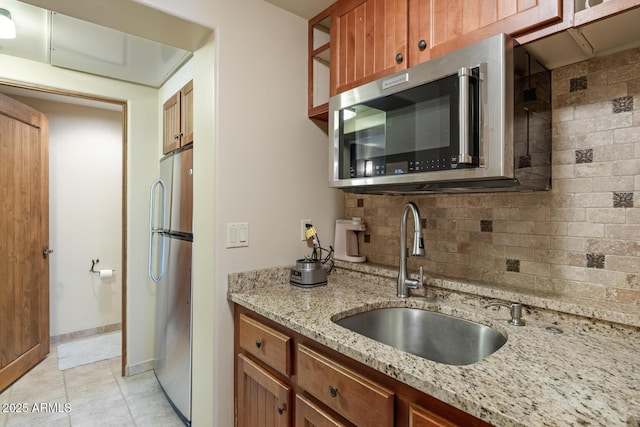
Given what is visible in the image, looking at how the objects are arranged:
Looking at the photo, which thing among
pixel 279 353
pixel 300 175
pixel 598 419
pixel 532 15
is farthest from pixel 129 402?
pixel 532 15

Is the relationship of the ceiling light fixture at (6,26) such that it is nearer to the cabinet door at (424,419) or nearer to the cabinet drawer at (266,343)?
the cabinet drawer at (266,343)

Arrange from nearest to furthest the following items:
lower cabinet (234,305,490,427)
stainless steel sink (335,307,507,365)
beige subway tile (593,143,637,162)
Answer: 1. lower cabinet (234,305,490,427)
2. beige subway tile (593,143,637,162)
3. stainless steel sink (335,307,507,365)

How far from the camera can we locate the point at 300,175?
1789mm

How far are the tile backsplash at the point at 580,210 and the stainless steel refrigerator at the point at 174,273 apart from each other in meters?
1.48

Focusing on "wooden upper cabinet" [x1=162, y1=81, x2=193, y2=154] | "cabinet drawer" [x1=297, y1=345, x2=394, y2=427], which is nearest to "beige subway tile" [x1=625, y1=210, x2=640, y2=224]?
"cabinet drawer" [x1=297, y1=345, x2=394, y2=427]

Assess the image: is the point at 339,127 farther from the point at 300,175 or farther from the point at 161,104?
the point at 161,104

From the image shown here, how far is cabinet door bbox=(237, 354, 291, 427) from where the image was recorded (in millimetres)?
1196

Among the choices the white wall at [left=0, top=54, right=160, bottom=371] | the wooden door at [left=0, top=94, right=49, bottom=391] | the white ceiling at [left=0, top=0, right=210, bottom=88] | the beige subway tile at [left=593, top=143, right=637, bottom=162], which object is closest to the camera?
the beige subway tile at [left=593, top=143, right=637, bottom=162]

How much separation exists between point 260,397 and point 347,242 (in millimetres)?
873

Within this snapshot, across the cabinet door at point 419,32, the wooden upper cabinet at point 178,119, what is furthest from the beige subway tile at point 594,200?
the wooden upper cabinet at point 178,119

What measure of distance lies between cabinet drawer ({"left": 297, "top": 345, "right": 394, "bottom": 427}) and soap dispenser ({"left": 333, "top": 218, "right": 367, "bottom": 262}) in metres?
0.78

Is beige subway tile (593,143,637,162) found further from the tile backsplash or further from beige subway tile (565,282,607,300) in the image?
beige subway tile (565,282,607,300)

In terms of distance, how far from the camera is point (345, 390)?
949 millimetres

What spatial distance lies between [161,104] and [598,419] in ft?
9.89
